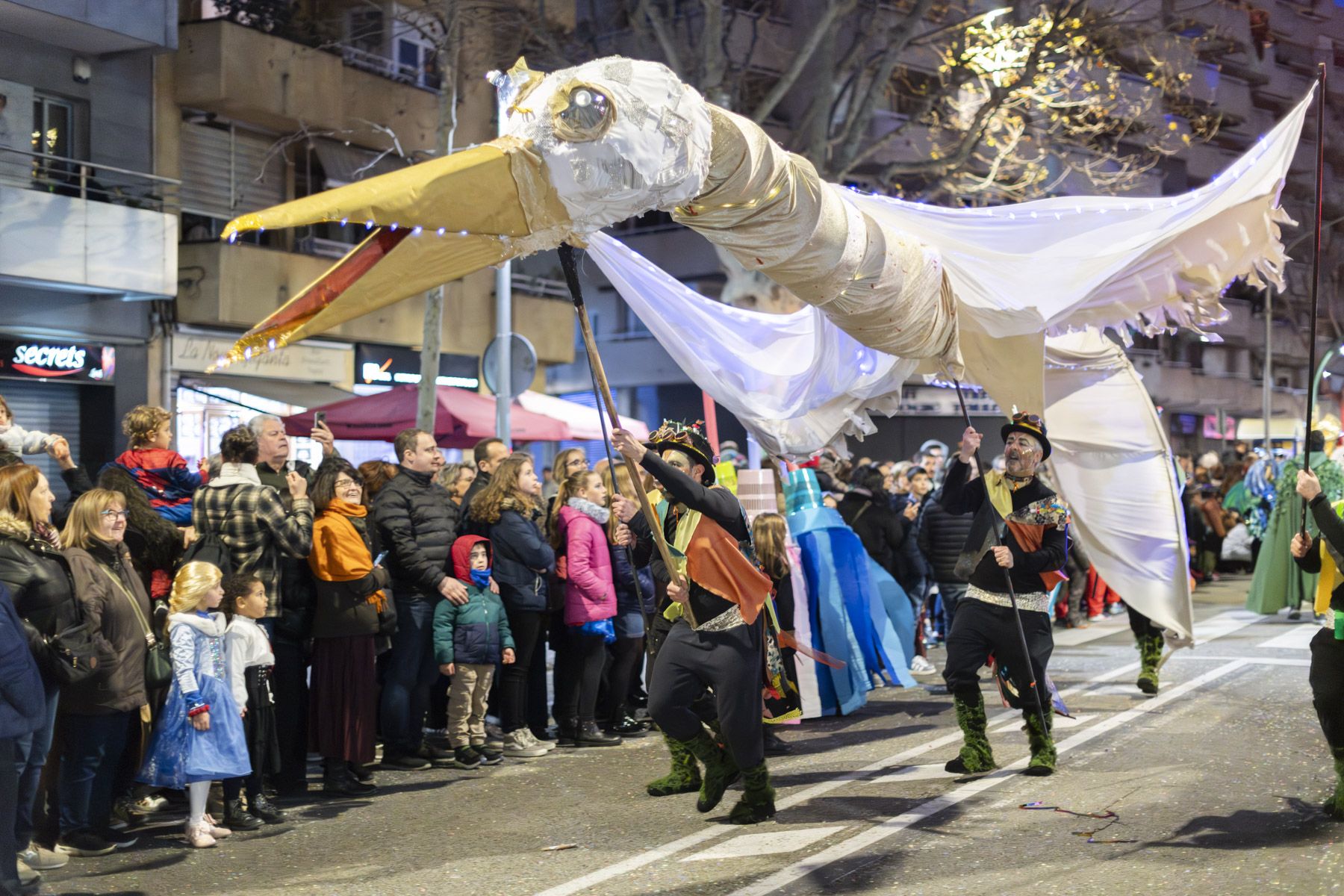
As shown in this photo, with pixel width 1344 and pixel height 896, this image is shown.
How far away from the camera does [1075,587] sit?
52.4 ft

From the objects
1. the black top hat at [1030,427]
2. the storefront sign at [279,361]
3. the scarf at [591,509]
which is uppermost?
the storefront sign at [279,361]

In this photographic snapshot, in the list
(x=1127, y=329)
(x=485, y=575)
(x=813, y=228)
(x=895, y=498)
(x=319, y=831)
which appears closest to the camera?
(x=813, y=228)

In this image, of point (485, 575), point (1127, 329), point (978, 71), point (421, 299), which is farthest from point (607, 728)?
point (421, 299)

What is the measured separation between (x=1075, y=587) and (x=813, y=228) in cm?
1098

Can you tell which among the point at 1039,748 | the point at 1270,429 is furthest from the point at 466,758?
the point at 1270,429

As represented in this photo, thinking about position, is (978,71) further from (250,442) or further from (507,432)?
(250,442)

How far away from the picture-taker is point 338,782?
7.91m

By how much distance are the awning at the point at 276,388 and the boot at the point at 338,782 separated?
12.3m

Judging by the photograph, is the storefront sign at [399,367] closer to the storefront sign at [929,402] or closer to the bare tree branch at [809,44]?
the bare tree branch at [809,44]

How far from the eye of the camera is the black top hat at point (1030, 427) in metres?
8.00

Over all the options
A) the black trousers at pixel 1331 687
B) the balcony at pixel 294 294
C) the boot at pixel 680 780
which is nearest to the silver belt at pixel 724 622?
the boot at pixel 680 780

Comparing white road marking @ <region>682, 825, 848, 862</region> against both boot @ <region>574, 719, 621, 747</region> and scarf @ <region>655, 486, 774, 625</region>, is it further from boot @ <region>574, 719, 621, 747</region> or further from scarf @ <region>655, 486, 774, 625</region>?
boot @ <region>574, 719, 621, 747</region>

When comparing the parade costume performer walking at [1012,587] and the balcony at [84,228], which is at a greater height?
the balcony at [84,228]

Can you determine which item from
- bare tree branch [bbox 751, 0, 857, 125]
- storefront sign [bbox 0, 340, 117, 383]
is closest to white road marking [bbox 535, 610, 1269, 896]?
bare tree branch [bbox 751, 0, 857, 125]
